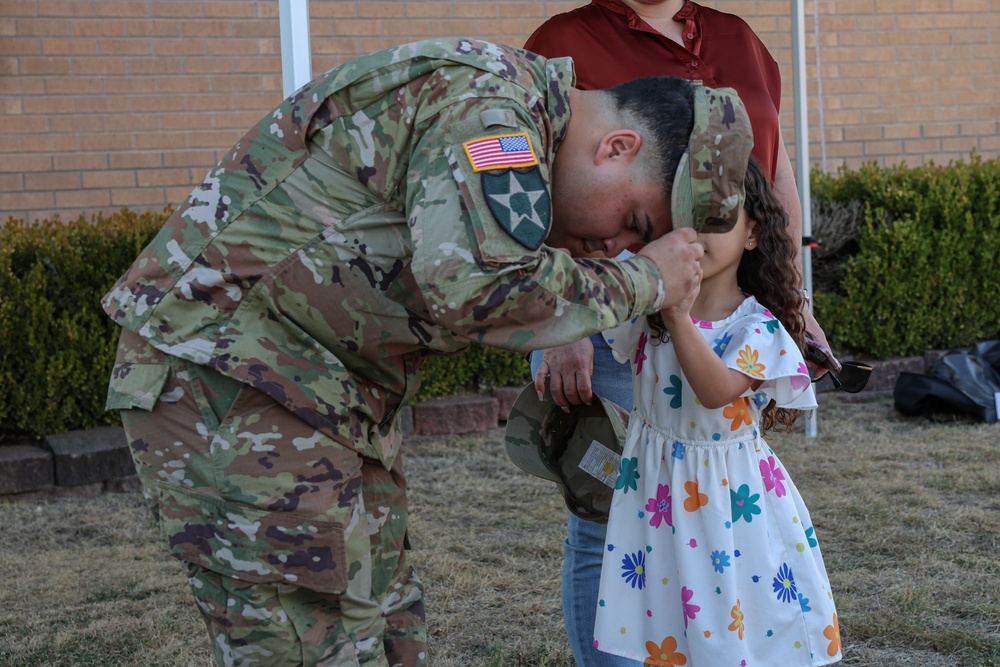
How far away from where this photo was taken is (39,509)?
4.85 m

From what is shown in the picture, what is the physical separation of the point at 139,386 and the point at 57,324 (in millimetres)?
3581

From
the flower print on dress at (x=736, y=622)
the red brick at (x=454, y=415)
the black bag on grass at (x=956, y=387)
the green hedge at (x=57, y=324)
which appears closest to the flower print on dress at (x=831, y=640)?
the flower print on dress at (x=736, y=622)

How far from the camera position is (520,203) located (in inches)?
60.7

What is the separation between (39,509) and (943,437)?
442cm

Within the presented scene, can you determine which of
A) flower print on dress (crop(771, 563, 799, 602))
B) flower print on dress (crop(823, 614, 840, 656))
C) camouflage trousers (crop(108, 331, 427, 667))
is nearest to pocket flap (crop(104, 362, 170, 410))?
camouflage trousers (crop(108, 331, 427, 667))

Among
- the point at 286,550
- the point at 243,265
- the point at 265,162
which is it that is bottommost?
the point at 286,550

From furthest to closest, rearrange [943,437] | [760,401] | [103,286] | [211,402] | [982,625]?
1. [943,437]
2. [103,286]
3. [982,625]
4. [760,401]
5. [211,402]

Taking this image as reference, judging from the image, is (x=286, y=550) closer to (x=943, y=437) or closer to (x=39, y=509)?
(x=39, y=509)

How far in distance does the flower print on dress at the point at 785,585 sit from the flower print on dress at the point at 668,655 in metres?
0.24

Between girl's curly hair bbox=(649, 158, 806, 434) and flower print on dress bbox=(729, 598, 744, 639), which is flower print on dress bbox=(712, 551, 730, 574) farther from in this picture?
girl's curly hair bbox=(649, 158, 806, 434)

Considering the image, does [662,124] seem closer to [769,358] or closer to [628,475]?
[769,358]

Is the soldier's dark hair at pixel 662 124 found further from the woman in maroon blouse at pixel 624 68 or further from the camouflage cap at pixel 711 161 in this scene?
the woman in maroon blouse at pixel 624 68

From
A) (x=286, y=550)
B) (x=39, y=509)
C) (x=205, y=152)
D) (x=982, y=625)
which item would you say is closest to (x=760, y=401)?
(x=286, y=550)

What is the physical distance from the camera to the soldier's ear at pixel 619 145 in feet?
5.49
